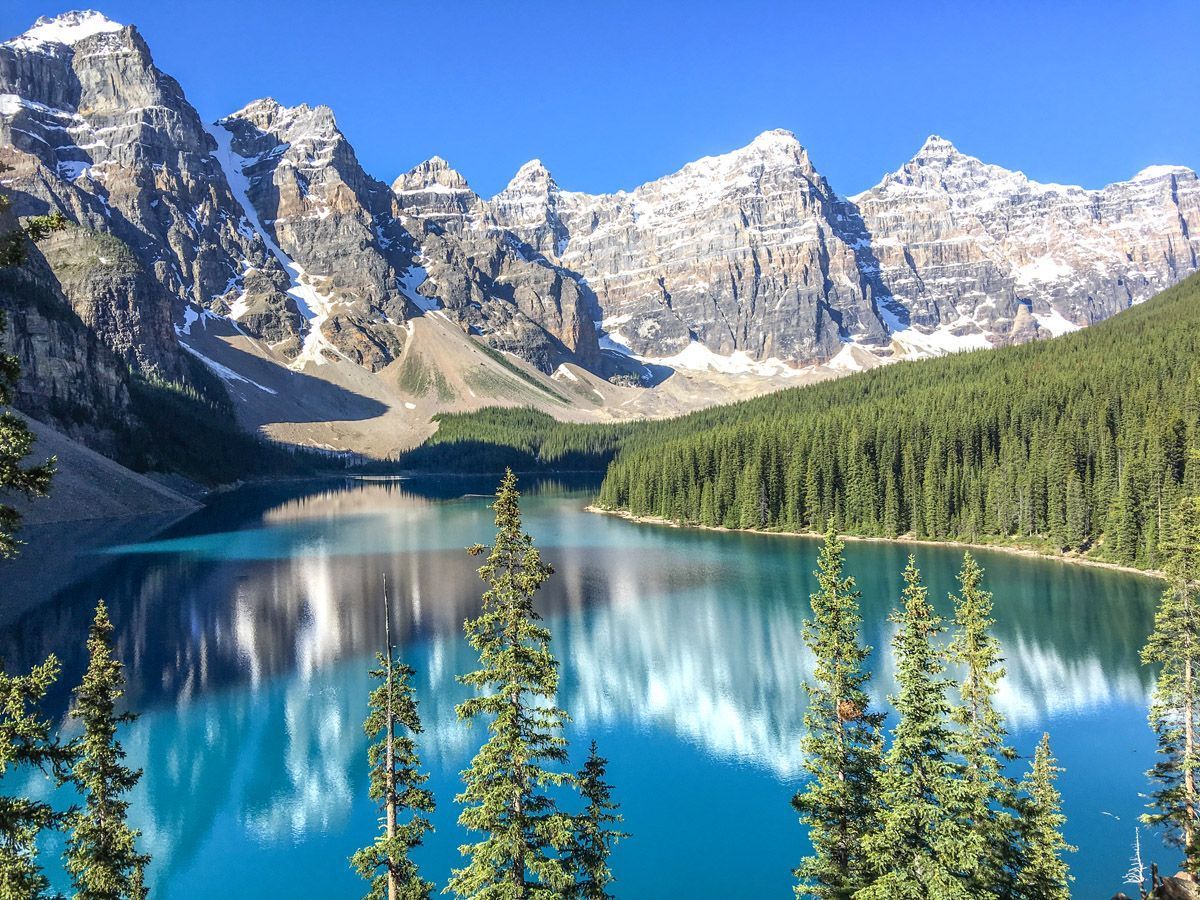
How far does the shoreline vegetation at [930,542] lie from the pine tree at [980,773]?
3502 centimetres

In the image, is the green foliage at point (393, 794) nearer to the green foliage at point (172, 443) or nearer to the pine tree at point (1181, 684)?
the pine tree at point (1181, 684)

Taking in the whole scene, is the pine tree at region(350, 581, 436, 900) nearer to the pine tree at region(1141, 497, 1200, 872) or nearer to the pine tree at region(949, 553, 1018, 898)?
the pine tree at region(949, 553, 1018, 898)

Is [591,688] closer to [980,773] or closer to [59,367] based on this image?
[980,773]

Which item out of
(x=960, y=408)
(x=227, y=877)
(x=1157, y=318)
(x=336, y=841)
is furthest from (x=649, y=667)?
(x=1157, y=318)

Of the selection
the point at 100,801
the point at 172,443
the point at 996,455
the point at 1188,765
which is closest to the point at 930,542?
the point at 996,455

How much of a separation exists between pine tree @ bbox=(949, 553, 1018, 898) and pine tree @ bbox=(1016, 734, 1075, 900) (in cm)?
35

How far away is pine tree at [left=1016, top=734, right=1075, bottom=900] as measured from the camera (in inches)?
701

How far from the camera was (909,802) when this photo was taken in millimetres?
15609

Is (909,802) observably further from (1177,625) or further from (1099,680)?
(1099,680)

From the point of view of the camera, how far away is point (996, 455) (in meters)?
95.8

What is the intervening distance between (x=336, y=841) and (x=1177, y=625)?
3012cm

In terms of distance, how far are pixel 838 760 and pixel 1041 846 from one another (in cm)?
479

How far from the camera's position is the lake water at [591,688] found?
28.2 m

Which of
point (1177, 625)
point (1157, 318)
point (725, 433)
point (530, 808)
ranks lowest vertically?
point (530, 808)
